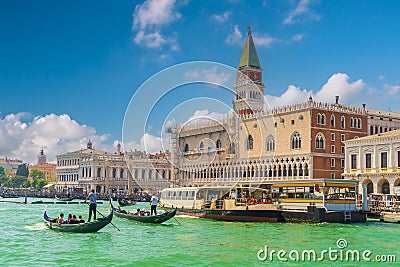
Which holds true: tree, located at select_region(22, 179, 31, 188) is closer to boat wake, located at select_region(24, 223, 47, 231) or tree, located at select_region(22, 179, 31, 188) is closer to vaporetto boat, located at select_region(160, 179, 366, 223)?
vaporetto boat, located at select_region(160, 179, 366, 223)

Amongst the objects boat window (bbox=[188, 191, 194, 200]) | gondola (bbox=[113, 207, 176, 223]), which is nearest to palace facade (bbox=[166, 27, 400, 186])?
boat window (bbox=[188, 191, 194, 200])

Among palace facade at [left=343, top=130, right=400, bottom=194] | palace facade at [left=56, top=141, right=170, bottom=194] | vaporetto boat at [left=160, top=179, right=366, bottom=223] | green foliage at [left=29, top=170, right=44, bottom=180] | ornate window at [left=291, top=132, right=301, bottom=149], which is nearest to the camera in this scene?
vaporetto boat at [left=160, top=179, right=366, bottom=223]

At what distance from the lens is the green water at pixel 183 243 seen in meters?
14.9

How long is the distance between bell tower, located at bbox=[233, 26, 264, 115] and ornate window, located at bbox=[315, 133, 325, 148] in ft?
59.8

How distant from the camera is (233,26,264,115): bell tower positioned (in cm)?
6150

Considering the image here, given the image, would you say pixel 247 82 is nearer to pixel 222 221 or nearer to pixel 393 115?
pixel 393 115

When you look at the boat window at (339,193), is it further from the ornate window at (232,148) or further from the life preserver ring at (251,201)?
the ornate window at (232,148)

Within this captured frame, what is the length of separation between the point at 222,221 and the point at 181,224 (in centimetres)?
276

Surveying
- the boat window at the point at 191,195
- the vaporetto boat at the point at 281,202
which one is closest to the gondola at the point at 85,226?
the vaporetto boat at the point at 281,202

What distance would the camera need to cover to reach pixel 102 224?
1997 cm

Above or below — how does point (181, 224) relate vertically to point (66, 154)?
below

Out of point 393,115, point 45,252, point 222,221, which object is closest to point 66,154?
point 393,115

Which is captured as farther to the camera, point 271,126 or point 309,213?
point 271,126

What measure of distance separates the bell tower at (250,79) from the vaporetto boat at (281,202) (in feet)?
103
